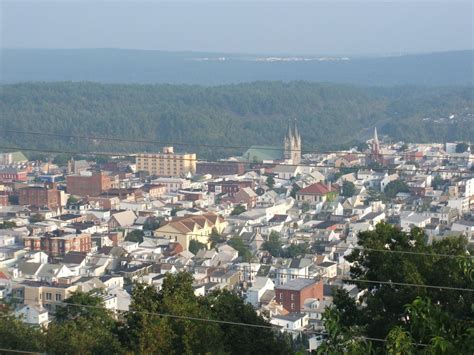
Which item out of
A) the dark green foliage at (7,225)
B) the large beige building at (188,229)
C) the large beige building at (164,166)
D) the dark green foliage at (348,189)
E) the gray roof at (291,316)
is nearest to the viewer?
the gray roof at (291,316)

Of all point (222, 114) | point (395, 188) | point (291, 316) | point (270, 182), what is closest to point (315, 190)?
point (395, 188)

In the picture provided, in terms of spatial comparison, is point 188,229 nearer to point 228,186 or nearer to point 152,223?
point 152,223

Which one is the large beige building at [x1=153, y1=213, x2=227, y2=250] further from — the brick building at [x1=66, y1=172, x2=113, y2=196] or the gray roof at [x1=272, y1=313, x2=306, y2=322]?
the brick building at [x1=66, y1=172, x2=113, y2=196]

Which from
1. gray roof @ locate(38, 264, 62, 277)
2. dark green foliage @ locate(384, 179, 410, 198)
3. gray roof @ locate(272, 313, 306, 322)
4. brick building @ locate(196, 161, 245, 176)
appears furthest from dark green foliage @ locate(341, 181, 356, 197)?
gray roof @ locate(272, 313, 306, 322)

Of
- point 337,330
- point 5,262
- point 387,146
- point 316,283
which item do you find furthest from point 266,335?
point 387,146

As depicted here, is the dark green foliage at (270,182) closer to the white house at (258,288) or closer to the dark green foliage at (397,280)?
the white house at (258,288)

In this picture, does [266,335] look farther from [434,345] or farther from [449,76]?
[449,76]

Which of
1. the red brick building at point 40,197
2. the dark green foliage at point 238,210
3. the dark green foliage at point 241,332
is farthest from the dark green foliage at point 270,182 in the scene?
the dark green foliage at point 241,332
